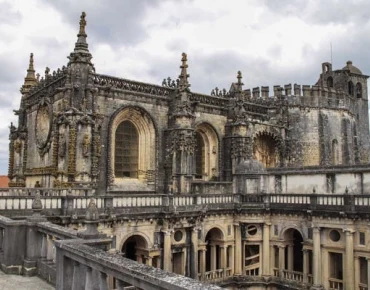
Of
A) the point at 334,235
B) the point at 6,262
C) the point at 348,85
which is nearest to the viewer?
the point at 6,262

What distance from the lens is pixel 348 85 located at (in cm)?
4803

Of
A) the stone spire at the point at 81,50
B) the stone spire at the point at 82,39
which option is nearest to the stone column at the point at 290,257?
the stone spire at the point at 81,50

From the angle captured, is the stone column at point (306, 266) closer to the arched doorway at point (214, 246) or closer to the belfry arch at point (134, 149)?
the arched doorway at point (214, 246)

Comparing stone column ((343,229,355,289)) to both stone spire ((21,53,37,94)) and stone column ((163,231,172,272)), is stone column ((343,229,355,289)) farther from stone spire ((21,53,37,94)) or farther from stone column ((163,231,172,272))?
stone spire ((21,53,37,94))

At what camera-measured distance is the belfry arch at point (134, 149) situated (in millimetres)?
28203

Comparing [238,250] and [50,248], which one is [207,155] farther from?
[50,248]

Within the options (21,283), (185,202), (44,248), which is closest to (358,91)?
(185,202)

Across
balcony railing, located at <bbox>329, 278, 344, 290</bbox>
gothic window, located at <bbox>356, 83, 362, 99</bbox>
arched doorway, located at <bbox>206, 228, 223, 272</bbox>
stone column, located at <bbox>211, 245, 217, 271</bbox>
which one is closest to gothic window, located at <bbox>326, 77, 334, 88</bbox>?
gothic window, located at <bbox>356, 83, 362, 99</bbox>

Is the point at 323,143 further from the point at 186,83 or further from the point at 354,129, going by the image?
the point at 186,83

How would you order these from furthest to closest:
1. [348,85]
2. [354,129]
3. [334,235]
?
[348,85], [354,129], [334,235]

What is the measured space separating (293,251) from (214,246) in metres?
5.41

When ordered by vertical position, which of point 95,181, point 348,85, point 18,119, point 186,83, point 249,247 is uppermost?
point 348,85

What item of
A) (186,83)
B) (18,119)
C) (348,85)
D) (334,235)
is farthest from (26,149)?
(348,85)

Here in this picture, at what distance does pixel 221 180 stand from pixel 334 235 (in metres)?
10.5
